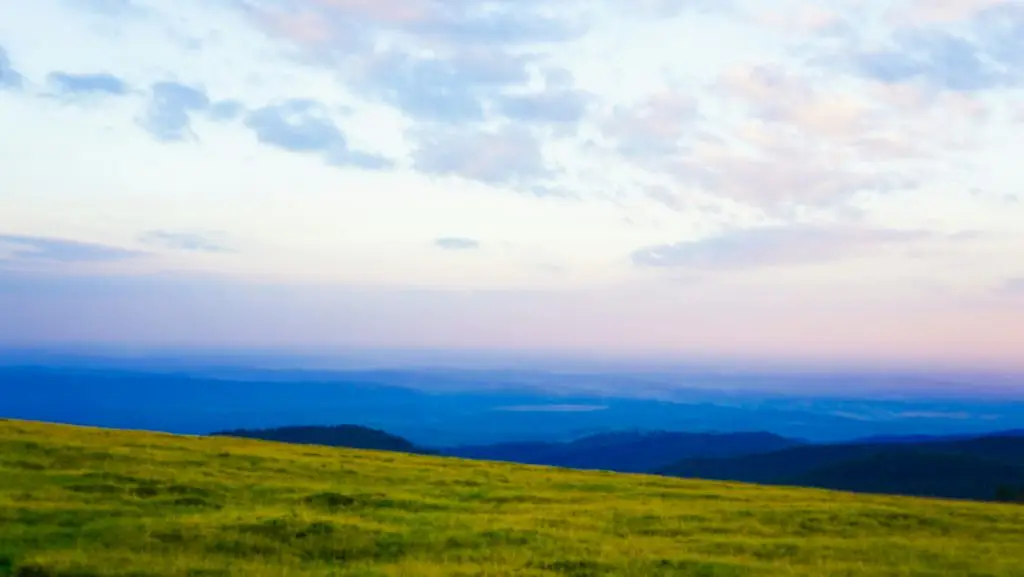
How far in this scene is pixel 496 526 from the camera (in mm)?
20703

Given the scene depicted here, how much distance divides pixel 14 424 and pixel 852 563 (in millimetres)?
38423

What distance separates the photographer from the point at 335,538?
728 inches

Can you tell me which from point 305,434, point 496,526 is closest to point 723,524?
point 496,526

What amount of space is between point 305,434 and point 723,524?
17793 cm

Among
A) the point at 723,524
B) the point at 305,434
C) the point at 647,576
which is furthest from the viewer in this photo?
the point at 305,434

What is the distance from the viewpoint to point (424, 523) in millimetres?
21188

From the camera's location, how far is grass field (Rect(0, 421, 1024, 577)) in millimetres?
16578

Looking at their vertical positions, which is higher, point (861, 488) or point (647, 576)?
point (647, 576)

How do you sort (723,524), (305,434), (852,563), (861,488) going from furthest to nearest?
(305,434)
(861,488)
(723,524)
(852,563)

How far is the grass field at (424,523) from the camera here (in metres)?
16.6

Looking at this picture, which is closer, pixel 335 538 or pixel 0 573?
pixel 0 573

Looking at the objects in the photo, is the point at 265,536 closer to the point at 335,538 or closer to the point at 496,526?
the point at 335,538

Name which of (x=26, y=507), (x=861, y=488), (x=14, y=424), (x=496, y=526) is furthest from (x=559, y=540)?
(x=861, y=488)

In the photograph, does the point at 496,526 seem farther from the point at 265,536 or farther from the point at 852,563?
the point at 852,563
